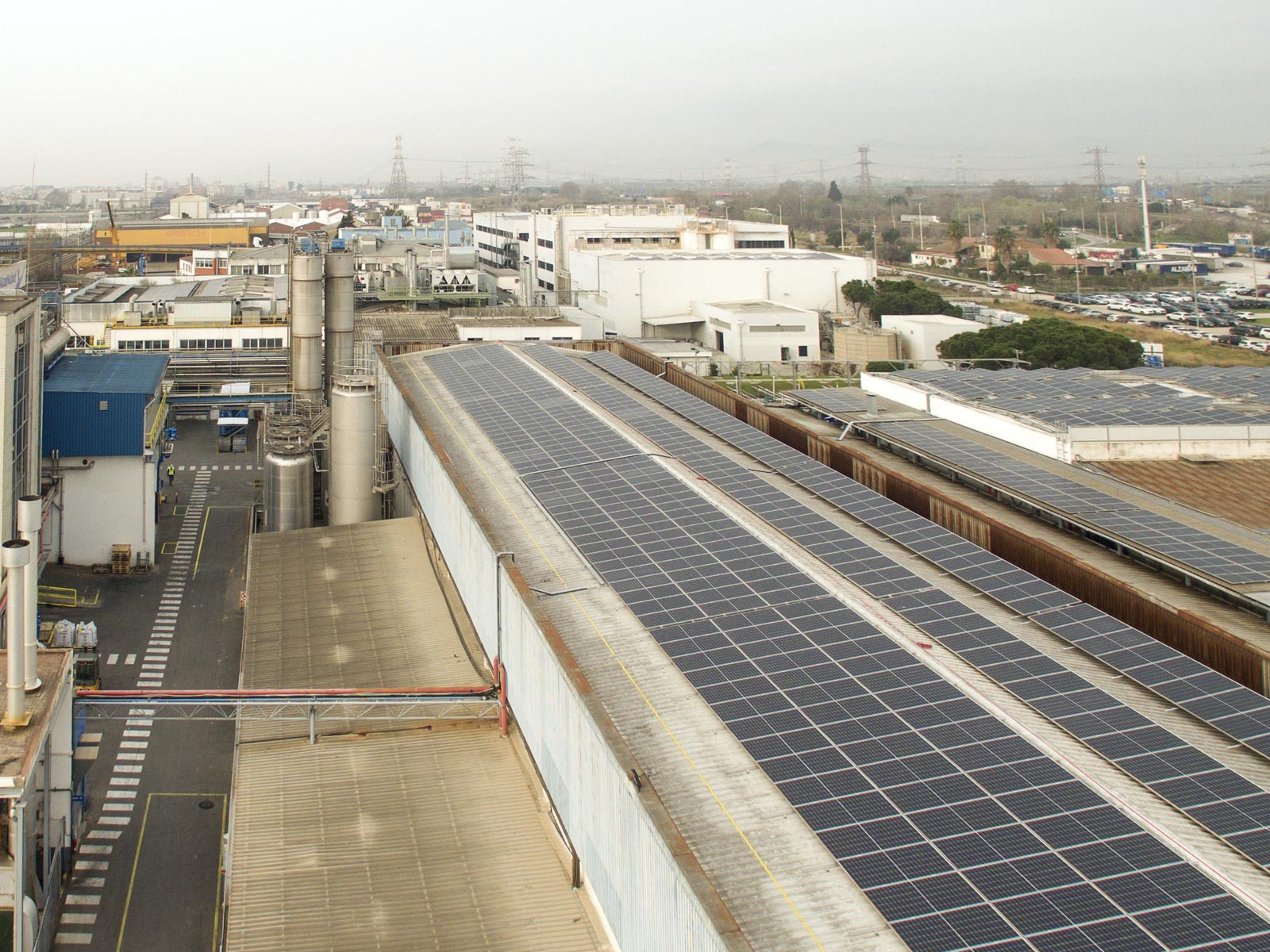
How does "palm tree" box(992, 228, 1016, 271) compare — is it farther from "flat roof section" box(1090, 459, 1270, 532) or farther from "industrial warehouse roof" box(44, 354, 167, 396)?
"industrial warehouse roof" box(44, 354, 167, 396)

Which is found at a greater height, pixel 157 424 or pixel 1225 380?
pixel 1225 380

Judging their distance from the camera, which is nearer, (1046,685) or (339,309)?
(1046,685)

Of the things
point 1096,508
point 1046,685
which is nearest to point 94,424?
point 1096,508

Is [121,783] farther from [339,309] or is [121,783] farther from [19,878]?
[339,309]

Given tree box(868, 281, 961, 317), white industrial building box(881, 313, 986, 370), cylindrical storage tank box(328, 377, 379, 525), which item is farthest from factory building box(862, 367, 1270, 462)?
tree box(868, 281, 961, 317)

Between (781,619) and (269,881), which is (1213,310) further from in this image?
(269,881)

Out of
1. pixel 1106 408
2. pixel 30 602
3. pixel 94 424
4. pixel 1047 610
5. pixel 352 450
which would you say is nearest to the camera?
pixel 1047 610
